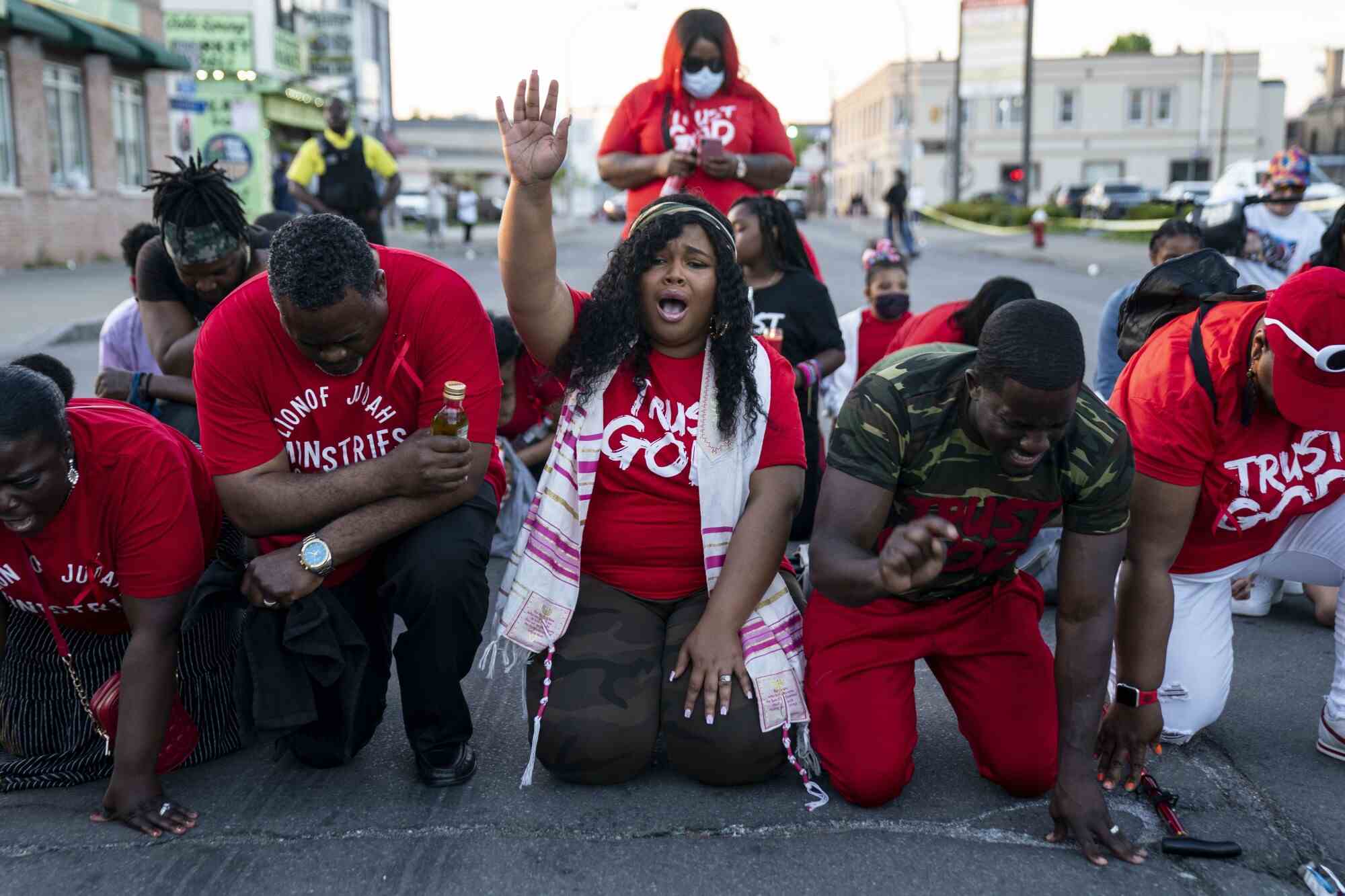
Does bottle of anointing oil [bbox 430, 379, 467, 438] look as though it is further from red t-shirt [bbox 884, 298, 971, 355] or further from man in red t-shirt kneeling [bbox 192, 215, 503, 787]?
red t-shirt [bbox 884, 298, 971, 355]

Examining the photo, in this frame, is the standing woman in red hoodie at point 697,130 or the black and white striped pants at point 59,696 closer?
the black and white striped pants at point 59,696

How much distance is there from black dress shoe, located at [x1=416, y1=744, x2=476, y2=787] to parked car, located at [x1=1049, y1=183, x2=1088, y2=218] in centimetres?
4417

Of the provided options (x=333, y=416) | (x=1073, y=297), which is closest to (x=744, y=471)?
(x=333, y=416)

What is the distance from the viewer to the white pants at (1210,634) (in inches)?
130

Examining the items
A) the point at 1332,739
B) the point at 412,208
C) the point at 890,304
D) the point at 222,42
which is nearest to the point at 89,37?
the point at 222,42

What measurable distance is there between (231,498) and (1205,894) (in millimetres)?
2379

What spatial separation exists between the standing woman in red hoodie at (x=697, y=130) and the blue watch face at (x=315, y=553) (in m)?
2.74

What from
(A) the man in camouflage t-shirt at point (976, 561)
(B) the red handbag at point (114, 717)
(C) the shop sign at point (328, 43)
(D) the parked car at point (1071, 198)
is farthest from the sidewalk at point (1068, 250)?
(C) the shop sign at point (328, 43)

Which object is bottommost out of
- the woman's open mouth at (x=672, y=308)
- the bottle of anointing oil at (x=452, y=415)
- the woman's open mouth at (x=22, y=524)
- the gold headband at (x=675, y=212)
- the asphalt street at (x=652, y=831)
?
the asphalt street at (x=652, y=831)

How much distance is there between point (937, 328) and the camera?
185 inches

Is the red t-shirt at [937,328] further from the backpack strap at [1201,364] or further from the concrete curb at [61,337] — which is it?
the concrete curb at [61,337]

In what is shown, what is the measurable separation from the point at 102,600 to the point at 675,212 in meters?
1.70

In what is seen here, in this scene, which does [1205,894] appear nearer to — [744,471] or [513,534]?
[744,471]

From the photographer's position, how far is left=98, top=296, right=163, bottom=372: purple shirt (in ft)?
16.3
